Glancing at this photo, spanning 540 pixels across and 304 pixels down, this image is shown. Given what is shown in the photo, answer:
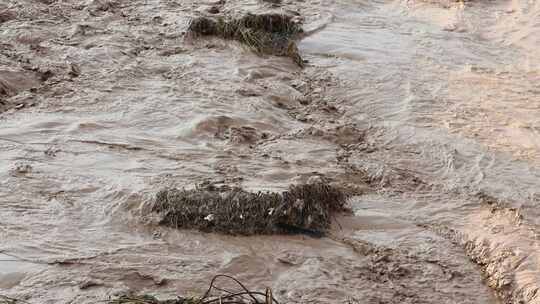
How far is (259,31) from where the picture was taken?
6977 millimetres

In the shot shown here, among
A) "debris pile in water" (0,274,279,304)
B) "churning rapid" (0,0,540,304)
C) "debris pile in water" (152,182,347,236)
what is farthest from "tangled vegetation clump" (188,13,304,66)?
"debris pile in water" (0,274,279,304)

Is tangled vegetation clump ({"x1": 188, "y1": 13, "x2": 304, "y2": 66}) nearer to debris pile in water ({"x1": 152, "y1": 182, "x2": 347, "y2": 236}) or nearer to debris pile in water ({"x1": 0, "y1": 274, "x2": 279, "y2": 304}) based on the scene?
debris pile in water ({"x1": 152, "y1": 182, "x2": 347, "y2": 236})

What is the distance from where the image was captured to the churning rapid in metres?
3.82

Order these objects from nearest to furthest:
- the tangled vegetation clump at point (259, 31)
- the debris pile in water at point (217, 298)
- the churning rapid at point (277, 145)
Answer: the debris pile in water at point (217, 298), the churning rapid at point (277, 145), the tangled vegetation clump at point (259, 31)

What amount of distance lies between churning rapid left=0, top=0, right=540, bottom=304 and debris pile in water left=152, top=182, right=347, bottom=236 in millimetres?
89

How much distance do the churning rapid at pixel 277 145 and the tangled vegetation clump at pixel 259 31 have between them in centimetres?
12

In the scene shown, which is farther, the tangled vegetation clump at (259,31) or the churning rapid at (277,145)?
the tangled vegetation clump at (259,31)

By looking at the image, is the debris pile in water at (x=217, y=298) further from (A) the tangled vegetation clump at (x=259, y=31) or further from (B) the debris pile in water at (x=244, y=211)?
(A) the tangled vegetation clump at (x=259, y=31)

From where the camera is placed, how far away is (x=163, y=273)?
12.2 feet

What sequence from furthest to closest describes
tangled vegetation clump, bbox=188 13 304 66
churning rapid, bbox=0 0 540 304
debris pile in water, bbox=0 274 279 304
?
tangled vegetation clump, bbox=188 13 304 66 < churning rapid, bbox=0 0 540 304 < debris pile in water, bbox=0 274 279 304

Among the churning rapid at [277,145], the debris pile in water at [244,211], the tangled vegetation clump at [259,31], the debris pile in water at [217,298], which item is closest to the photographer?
the debris pile in water at [217,298]

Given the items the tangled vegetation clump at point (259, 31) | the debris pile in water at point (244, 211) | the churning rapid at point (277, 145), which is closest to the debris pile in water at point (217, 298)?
the churning rapid at point (277, 145)

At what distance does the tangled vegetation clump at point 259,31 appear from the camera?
6.68 m

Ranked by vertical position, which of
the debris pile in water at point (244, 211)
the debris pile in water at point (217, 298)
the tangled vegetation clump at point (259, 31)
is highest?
the tangled vegetation clump at point (259, 31)
